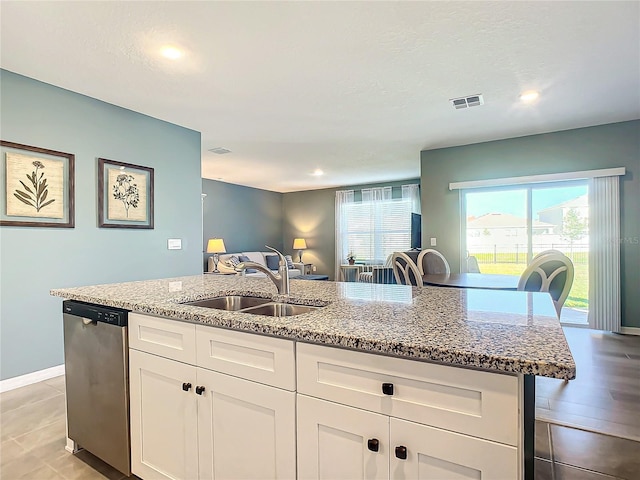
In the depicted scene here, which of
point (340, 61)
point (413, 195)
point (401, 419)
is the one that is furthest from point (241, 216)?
point (401, 419)

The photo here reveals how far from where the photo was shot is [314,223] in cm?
897

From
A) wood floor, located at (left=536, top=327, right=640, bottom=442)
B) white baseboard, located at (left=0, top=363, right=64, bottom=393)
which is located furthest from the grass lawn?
white baseboard, located at (left=0, top=363, right=64, bottom=393)

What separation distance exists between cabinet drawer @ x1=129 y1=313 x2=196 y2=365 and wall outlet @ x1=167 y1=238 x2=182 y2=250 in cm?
257

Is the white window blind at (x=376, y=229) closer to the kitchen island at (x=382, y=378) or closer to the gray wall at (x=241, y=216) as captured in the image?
the gray wall at (x=241, y=216)

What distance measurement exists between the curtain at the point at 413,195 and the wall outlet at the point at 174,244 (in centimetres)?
510

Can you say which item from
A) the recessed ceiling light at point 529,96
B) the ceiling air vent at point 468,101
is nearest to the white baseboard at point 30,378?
the ceiling air vent at point 468,101

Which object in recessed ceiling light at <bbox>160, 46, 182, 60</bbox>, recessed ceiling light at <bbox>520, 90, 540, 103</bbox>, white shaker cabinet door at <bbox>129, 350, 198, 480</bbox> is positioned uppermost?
recessed ceiling light at <bbox>520, 90, 540, 103</bbox>

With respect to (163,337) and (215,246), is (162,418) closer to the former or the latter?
(163,337)

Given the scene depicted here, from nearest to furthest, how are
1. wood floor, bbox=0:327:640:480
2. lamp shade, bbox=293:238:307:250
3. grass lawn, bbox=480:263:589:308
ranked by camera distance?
wood floor, bbox=0:327:640:480, grass lawn, bbox=480:263:589:308, lamp shade, bbox=293:238:307:250

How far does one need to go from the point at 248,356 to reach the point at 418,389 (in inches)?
22.9

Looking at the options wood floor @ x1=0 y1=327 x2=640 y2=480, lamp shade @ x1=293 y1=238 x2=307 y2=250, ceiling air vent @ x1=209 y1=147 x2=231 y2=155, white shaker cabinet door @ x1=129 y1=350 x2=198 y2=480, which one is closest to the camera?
white shaker cabinet door @ x1=129 y1=350 x2=198 y2=480

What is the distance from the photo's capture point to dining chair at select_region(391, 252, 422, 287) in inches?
129

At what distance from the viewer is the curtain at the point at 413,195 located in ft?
24.8

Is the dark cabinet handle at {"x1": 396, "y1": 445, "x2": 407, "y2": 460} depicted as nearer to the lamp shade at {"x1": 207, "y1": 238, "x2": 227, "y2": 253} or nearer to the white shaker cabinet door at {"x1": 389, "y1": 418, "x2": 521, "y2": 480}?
the white shaker cabinet door at {"x1": 389, "y1": 418, "x2": 521, "y2": 480}
